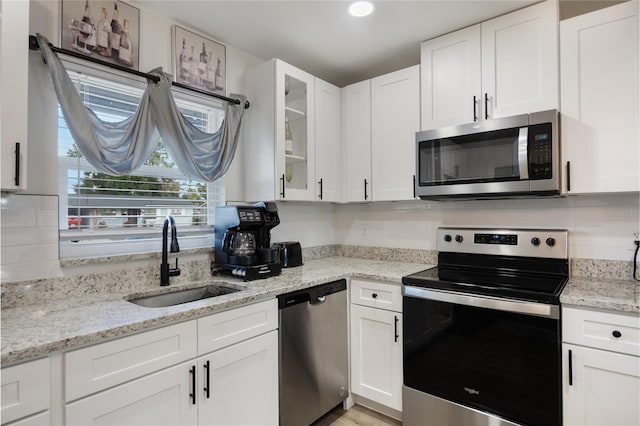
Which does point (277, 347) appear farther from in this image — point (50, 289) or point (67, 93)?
point (67, 93)

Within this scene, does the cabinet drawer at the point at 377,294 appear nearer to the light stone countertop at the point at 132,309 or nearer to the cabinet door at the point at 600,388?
the light stone countertop at the point at 132,309

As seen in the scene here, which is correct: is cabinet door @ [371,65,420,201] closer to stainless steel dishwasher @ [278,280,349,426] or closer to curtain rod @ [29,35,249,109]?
stainless steel dishwasher @ [278,280,349,426]

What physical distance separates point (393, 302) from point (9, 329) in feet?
5.68

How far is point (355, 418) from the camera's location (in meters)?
2.17

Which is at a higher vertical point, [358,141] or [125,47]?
[125,47]

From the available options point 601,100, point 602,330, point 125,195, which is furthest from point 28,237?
point 601,100


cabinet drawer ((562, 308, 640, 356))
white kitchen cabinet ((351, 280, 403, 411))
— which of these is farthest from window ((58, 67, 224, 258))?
cabinet drawer ((562, 308, 640, 356))

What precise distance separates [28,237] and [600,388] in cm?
251

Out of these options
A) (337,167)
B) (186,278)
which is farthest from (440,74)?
(186,278)

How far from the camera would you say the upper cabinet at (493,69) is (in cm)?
186

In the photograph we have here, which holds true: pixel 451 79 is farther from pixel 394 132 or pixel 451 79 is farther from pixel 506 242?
pixel 506 242

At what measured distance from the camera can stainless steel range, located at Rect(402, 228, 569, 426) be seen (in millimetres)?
1571

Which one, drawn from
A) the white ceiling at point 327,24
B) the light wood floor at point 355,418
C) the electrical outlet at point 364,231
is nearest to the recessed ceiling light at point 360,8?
the white ceiling at point 327,24

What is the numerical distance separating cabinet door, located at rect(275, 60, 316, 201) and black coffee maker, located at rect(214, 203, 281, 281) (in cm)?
22
